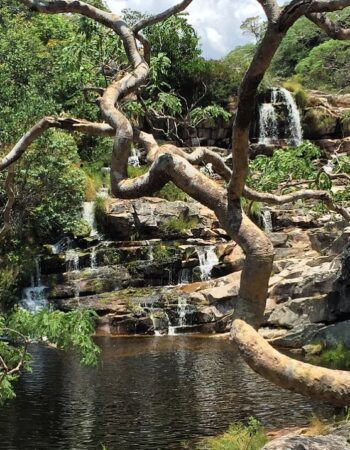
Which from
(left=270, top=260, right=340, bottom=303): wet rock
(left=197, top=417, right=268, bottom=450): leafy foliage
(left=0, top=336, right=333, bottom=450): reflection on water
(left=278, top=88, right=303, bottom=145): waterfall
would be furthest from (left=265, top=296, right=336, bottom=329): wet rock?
(left=278, top=88, right=303, bottom=145): waterfall

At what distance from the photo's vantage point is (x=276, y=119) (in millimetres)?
43781

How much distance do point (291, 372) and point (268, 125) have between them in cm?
4017

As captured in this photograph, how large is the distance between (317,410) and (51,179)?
17.4 metres

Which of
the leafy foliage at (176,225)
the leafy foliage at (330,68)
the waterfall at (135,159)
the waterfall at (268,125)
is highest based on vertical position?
the leafy foliage at (330,68)

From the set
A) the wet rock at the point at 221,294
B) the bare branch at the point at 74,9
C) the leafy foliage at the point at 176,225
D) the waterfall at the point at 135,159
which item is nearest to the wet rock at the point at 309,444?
the bare branch at the point at 74,9

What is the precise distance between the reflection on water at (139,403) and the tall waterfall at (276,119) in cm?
2492

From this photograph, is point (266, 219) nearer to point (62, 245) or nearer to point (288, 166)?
point (62, 245)

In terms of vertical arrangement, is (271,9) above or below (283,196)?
above

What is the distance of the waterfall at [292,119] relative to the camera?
4362 centimetres

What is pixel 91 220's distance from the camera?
32.2 m

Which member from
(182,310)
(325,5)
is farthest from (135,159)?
(325,5)

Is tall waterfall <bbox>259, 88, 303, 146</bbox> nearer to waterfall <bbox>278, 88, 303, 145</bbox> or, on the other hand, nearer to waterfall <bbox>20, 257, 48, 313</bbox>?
waterfall <bbox>278, 88, 303, 145</bbox>

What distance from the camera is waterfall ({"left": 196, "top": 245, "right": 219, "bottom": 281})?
95.5ft

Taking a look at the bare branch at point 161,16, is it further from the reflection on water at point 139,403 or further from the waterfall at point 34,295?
the waterfall at point 34,295
